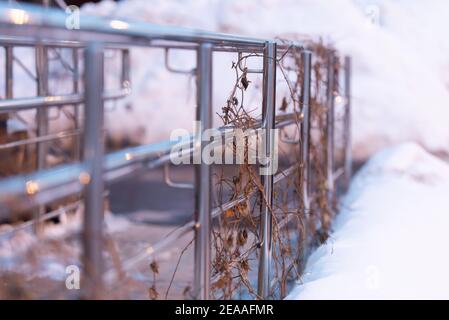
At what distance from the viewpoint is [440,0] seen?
22.8 feet

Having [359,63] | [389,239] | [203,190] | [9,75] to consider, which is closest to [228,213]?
[203,190]

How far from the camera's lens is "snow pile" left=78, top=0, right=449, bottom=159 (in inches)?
249

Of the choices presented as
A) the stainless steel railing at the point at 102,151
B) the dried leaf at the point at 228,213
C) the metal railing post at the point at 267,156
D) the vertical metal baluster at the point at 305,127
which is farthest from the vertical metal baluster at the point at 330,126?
the dried leaf at the point at 228,213

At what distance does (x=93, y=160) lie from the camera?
1212 millimetres

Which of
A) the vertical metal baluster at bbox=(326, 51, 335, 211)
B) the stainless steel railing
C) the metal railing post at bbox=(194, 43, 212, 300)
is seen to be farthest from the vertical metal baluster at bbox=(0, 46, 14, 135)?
the metal railing post at bbox=(194, 43, 212, 300)

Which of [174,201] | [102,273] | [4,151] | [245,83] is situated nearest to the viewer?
[102,273]

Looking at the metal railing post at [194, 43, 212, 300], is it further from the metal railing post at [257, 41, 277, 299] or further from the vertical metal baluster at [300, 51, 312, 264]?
the vertical metal baluster at [300, 51, 312, 264]

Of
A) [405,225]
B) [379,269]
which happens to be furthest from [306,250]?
[379,269]

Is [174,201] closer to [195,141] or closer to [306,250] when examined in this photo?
[306,250]

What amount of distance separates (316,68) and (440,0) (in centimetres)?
379

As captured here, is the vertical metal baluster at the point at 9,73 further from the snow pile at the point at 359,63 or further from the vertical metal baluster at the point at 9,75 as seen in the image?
the snow pile at the point at 359,63

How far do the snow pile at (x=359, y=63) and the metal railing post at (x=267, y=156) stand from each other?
155 inches

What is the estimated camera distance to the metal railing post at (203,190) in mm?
1758

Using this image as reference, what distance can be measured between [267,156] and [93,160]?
3.61 feet
